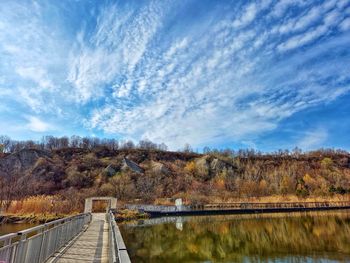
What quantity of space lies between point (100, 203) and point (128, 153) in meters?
42.7

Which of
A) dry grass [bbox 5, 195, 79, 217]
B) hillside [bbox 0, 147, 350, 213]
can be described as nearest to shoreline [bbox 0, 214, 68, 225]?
Answer: dry grass [bbox 5, 195, 79, 217]

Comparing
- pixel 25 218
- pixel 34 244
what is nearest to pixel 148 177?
pixel 25 218

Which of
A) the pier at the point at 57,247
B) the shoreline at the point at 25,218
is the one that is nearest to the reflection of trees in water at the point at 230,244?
the pier at the point at 57,247

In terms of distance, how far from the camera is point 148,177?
55250 millimetres

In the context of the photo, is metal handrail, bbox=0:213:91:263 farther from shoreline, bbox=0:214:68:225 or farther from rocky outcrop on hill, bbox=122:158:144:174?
rocky outcrop on hill, bbox=122:158:144:174

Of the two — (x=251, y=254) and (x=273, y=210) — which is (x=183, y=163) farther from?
(x=251, y=254)

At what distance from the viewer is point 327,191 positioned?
47438mm

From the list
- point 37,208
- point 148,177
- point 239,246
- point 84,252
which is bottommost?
point 239,246

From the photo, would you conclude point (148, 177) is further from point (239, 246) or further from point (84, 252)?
point (84, 252)

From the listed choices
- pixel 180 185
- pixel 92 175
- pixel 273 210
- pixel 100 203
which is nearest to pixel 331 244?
pixel 273 210

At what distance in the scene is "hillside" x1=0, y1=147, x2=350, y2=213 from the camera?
44.6 meters

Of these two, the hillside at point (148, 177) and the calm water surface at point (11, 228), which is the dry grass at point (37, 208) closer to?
the calm water surface at point (11, 228)

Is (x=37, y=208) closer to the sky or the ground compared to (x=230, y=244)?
closer to the sky

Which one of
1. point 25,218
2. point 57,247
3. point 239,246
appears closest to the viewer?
point 57,247
